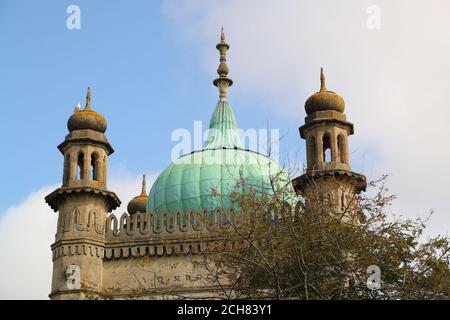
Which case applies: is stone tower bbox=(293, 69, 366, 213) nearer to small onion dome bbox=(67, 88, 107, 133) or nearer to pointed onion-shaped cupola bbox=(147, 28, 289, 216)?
pointed onion-shaped cupola bbox=(147, 28, 289, 216)

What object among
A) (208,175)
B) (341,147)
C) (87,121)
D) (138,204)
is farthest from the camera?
(138,204)

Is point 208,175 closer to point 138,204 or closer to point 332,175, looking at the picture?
point 332,175

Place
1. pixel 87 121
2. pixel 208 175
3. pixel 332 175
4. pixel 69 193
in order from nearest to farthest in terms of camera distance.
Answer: pixel 332 175 → pixel 69 193 → pixel 87 121 → pixel 208 175

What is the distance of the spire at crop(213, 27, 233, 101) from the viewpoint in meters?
29.5

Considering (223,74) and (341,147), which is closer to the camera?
(341,147)

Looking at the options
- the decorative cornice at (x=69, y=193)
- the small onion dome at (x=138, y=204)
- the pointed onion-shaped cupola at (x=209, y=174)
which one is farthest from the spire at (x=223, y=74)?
the decorative cornice at (x=69, y=193)

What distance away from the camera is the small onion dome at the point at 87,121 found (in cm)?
2561

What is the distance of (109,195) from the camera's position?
982 inches

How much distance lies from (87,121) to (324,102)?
616 cm

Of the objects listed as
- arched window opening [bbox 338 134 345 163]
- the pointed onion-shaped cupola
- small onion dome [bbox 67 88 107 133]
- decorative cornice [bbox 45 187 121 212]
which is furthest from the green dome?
small onion dome [bbox 67 88 107 133]

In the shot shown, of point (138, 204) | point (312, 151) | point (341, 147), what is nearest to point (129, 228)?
point (312, 151)

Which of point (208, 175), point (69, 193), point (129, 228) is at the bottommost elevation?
point (129, 228)

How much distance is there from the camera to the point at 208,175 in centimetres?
2606

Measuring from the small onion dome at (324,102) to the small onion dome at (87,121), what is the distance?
17.7ft
